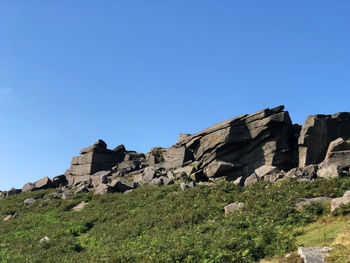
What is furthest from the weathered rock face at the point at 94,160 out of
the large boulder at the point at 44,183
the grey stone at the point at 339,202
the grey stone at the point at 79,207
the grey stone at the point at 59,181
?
the grey stone at the point at 339,202

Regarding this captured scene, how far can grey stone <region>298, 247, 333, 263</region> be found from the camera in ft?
36.6

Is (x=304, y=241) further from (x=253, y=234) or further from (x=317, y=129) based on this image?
(x=317, y=129)

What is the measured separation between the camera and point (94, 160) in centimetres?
4991

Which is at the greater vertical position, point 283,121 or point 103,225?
point 283,121

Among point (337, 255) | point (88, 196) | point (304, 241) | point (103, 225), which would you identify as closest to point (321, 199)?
point (304, 241)

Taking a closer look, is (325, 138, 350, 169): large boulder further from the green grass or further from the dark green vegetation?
the green grass

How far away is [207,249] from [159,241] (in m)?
3.45

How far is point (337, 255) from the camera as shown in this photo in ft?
36.9

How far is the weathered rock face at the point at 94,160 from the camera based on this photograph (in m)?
49.8

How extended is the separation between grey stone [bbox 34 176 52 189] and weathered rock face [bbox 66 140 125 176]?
3.53m

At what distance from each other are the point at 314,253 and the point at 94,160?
137 feet

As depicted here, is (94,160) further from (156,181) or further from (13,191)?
(156,181)

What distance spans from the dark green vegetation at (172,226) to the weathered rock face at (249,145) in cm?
815

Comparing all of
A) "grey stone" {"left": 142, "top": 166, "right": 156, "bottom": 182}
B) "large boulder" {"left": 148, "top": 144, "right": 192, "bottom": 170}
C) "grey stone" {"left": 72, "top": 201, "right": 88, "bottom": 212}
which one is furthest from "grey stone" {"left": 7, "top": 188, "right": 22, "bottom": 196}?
"grey stone" {"left": 142, "top": 166, "right": 156, "bottom": 182}
